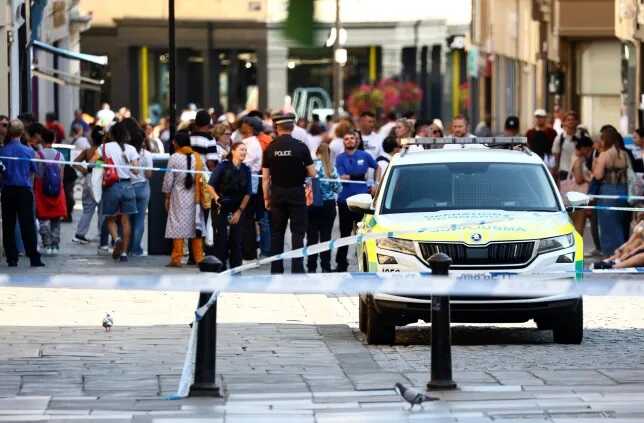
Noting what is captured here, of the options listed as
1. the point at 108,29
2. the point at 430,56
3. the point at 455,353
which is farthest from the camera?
the point at 430,56

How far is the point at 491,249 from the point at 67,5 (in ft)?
117

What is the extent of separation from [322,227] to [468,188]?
6.83 metres

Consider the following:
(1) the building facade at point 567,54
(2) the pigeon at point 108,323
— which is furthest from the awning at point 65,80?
(2) the pigeon at point 108,323

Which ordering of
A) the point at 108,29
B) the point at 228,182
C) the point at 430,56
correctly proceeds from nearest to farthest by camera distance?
the point at 228,182 → the point at 108,29 → the point at 430,56

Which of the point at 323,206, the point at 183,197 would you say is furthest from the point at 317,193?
the point at 183,197

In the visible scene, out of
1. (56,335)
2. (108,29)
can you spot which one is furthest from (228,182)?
(108,29)

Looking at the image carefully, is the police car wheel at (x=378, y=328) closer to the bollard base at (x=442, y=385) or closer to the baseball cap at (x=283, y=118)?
the bollard base at (x=442, y=385)

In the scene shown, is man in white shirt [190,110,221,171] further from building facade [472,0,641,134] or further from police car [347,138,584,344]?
building facade [472,0,641,134]

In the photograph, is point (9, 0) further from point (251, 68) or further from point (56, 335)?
point (251, 68)

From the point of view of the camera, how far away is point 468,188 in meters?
16.5

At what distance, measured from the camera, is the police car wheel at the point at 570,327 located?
1533 centimetres

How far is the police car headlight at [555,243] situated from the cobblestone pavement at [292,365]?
2.41ft

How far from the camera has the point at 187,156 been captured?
76.3 feet

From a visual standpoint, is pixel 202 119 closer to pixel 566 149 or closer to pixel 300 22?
pixel 566 149
